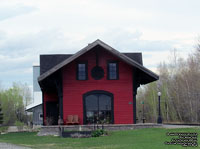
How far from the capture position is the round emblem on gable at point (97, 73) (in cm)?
3078

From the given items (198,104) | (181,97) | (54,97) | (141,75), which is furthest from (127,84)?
(181,97)

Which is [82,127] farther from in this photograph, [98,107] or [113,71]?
[113,71]

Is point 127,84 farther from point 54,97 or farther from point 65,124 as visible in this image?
point 54,97

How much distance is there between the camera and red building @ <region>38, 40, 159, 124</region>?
30.4m

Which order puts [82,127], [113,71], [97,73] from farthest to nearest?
[113,71] → [97,73] → [82,127]

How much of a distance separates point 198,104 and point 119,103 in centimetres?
2200

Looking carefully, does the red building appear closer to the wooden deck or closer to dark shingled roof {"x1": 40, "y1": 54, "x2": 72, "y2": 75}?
the wooden deck

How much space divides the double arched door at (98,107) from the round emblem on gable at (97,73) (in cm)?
109

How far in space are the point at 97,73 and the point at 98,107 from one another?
2.44m

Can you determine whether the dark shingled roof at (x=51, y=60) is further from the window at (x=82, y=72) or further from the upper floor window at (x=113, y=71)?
the window at (x=82, y=72)

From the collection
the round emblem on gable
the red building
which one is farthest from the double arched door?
the round emblem on gable

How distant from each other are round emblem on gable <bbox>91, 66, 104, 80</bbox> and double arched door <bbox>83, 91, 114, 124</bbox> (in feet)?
3.58

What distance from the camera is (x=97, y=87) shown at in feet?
101

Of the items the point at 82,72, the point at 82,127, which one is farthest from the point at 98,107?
the point at 82,72
